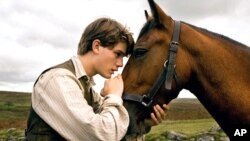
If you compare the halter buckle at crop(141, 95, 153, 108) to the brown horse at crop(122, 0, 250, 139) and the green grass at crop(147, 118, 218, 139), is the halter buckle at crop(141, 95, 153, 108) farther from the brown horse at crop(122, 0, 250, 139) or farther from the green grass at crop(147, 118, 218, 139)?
the green grass at crop(147, 118, 218, 139)

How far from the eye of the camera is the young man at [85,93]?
3225 millimetres

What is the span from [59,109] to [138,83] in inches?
54.3

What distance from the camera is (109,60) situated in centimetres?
379

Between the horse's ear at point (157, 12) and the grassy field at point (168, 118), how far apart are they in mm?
2862

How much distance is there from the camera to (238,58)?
461cm

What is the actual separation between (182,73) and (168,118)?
48838 millimetres

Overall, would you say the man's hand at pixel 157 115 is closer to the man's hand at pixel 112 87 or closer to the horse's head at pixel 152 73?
the horse's head at pixel 152 73

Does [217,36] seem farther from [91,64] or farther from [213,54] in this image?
[91,64]

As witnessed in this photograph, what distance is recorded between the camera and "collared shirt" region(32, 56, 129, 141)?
3201 millimetres

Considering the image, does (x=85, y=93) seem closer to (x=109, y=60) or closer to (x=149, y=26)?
(x=109, y=60)

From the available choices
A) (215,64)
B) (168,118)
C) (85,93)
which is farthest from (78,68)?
(168,118)

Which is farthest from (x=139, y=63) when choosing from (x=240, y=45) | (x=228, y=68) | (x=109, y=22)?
(x=240, y=45)

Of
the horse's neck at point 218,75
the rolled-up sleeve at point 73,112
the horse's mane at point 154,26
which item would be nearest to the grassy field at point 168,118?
the horse's mane at point 154,26

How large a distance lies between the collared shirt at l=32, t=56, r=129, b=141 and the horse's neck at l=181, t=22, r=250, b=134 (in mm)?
1447
